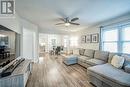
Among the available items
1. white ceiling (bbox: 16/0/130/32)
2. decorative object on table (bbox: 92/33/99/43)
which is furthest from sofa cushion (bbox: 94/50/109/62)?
white ceiling (bbox: 16/0/130/32)

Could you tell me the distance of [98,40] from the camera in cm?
491

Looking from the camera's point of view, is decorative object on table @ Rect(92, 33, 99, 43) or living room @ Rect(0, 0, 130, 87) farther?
decorative object on table @ Rect(92, 33, 99, 43)

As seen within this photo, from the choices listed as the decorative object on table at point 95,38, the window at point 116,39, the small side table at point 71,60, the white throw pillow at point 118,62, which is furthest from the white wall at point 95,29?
the white throw pillow at point 118,62

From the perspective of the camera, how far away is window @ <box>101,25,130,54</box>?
3.53 meters

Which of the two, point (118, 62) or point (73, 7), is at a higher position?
point (73, 7)

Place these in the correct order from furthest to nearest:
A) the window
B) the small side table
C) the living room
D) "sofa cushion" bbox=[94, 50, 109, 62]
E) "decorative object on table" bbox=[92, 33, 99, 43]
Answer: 1. the small side table
2. "decorative object on table" bbox=[92, 33, 99, 43]
3. "sofa cushion" bbox=[94, 50, 109, 62]
4. the window
5. the living room

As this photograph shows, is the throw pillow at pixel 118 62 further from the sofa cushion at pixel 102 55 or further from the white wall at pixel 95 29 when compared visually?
the white wall at pixel 95 29

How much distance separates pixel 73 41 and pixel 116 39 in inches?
172

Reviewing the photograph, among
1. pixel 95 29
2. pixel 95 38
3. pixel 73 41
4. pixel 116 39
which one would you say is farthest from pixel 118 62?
pixel 73 41

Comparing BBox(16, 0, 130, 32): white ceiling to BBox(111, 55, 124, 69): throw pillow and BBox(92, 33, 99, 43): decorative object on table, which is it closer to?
BBox(111, 55, 124, 69): throw pillow

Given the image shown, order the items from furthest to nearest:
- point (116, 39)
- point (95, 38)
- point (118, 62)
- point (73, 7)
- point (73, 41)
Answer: point (73, 41)
point (95, 38)
point (116, 39)
point (118, 62)
point (73, 7)

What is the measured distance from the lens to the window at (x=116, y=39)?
3.53m

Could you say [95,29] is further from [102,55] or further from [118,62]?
[118,62]

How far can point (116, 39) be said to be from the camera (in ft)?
13.1
